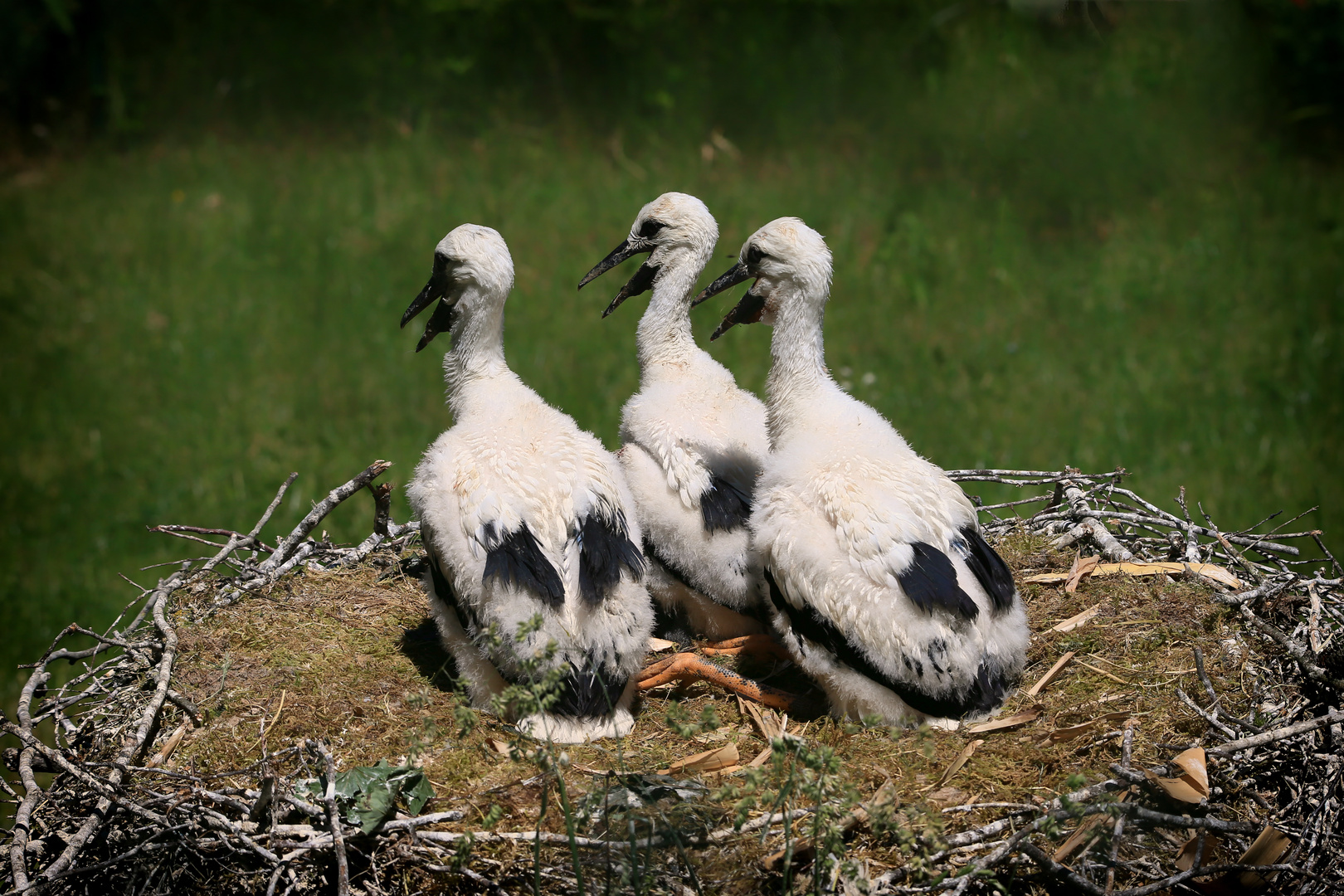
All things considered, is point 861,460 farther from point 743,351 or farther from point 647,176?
point 647,176

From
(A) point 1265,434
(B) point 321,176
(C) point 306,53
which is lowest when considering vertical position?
(A) point 1265,434

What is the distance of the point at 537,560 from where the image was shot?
432cm

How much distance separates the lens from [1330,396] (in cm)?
1035

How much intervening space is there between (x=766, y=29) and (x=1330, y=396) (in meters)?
7.28

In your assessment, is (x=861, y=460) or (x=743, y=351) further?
(x=743, y=351)

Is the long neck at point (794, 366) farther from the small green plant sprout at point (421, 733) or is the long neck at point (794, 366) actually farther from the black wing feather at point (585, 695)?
the small green plant sprout at point (421, 733)

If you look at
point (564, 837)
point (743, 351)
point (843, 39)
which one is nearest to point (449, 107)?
point (843, 39)

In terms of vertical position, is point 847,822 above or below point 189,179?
above

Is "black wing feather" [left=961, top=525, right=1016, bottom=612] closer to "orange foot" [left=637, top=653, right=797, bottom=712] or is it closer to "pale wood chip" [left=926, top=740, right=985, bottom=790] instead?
"pale wood chip" [left=926, top=740, right=985, bottom=790]

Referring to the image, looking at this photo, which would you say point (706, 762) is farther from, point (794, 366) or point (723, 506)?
point (794, 366)

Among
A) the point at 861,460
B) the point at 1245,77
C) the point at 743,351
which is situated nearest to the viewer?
the point at 861,460

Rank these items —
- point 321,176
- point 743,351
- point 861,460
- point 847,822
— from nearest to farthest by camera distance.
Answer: point 847,822 < point 861,460 < point 743,351 < point 321,176

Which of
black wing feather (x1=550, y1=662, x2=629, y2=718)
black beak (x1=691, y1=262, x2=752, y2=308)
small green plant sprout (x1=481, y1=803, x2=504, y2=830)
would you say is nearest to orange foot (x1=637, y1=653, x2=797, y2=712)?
black wing feather (x1=550, y1=662, x2=629, y2=718)

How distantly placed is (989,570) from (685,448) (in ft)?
4.79
